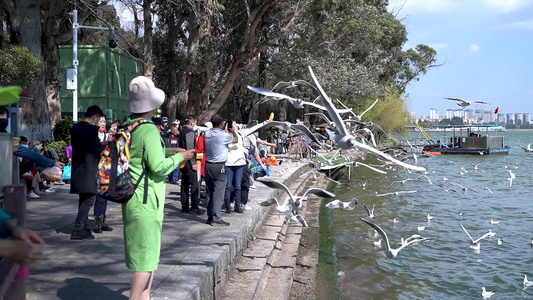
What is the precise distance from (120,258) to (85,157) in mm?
1426

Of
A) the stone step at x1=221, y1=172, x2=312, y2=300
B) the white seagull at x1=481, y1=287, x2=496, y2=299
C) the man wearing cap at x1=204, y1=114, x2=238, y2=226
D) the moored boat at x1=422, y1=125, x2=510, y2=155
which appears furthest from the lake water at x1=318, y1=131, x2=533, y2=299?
the moored boat at x1=422, y1=125, x2=510, y2=155

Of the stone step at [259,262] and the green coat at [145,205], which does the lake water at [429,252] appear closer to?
the stone step at [259,262]

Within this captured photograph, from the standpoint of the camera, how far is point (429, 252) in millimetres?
12555

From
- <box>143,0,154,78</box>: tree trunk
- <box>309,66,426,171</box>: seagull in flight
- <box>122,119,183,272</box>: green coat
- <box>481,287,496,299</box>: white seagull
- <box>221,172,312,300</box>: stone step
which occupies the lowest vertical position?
<box>481,287,496,299</box>: white seagull

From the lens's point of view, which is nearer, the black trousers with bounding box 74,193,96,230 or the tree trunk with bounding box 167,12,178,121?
the black trousers with bounding box 74,193,96,230

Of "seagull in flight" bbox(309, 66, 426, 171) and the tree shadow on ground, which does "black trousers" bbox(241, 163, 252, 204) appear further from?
"seagull in flight" bbox(309, 66, 426, 171)

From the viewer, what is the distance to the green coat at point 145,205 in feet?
12.3

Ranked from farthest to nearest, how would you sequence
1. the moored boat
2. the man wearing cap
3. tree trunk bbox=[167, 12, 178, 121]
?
the moored boat, tree trunk bbox=[167, 12, 178, 121], the man wearing cap

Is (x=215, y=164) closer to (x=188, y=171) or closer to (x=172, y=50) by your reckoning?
(x=188, y=171)

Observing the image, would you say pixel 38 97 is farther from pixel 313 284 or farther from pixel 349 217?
pixel 313 284

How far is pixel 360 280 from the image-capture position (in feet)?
31.4

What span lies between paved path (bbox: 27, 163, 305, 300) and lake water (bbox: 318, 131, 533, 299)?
2.16m

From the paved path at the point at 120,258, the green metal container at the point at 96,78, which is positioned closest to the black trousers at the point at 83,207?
the paved path at the point at 120,258

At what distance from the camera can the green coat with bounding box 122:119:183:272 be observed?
147 inches
